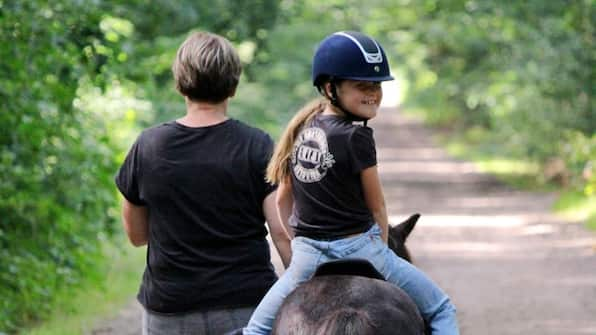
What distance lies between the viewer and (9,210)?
945 cm

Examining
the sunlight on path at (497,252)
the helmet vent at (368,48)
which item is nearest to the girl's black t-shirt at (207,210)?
the helmet vent at (368,48)

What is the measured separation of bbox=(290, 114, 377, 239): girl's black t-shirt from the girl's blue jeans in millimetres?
53

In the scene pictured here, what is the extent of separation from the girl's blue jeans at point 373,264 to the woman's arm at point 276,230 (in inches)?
3.1

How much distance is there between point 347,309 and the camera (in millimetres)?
4031

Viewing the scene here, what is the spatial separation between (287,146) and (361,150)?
301 millimetres

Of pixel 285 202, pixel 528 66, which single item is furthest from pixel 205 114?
pixel 528 66

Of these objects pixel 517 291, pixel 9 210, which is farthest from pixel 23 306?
pixel 517 291

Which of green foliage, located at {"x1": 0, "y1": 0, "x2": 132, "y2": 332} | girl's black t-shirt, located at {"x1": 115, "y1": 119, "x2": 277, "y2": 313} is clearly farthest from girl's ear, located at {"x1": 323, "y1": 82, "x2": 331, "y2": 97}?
green foliage, located at {"x1": 0, "y1": 0, "x2": 132, "y2": 332}

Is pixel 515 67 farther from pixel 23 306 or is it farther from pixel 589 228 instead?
pixel 23 306

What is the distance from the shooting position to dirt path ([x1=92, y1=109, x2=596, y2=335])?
9.95 metres

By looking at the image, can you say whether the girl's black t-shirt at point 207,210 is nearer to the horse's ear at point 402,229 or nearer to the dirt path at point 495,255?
the horse's ear at point 402,229

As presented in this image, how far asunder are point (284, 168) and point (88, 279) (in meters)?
6.08

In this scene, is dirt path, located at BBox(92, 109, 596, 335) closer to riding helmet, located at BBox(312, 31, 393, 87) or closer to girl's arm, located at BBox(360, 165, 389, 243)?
girl's arm, located at BBox(360, 165, 389, 243)

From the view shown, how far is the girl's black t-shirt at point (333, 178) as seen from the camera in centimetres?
444
